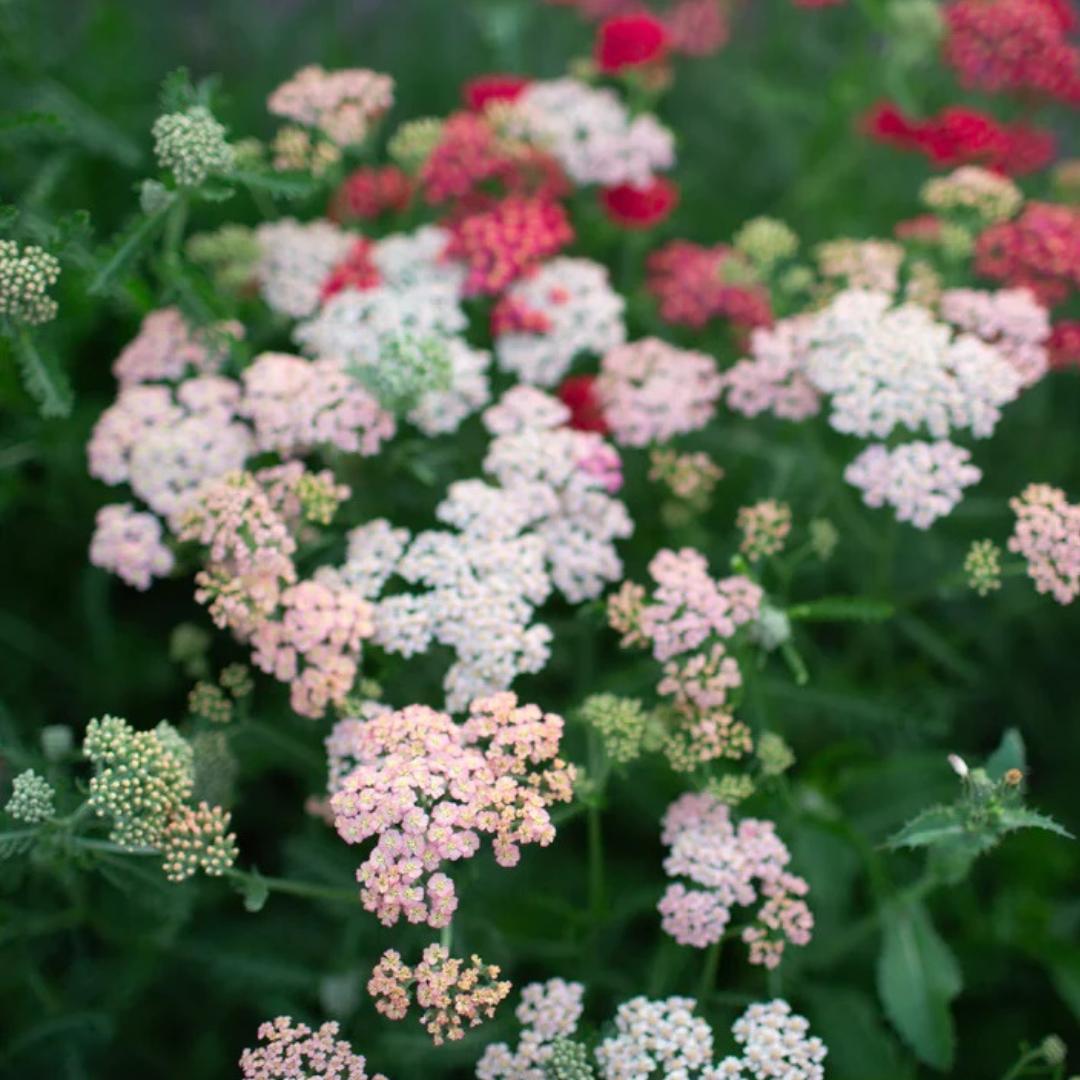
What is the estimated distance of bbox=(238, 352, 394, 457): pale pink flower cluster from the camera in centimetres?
242

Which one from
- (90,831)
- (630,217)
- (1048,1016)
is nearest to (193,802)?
(90,831)

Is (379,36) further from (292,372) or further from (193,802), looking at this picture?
(193,802)

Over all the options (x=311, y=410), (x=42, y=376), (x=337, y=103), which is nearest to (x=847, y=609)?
(x=311, y=410)

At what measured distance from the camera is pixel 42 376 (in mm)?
2248

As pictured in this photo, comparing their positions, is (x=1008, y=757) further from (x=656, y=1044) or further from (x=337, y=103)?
(x=337, y=103)

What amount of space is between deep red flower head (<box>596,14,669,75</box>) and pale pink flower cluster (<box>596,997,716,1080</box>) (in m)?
2.16

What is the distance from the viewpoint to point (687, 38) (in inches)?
150

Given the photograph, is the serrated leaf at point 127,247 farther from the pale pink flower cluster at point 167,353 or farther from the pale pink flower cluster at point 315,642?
the pale pink flower cluster at point 315,642


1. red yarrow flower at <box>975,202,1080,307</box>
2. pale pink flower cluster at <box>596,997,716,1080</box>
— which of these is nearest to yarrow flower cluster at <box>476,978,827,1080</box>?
pale pink flower cluster at <box>596,997,716,1080</box>

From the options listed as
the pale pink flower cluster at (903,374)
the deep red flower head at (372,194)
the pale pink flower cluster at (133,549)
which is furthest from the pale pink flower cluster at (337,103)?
the pale pink flower cluster at (903,374)

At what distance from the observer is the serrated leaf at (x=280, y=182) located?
2.35m

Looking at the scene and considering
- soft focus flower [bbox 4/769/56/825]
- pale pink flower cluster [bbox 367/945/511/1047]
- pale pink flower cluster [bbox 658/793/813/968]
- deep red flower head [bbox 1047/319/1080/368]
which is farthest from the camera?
deep red flower head [bbox 1047/319/1080/368]

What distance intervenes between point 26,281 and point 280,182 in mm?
499

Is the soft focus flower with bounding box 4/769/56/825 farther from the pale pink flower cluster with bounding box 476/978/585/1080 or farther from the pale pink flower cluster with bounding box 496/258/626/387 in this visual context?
the pale pink flower cluster with bounding box 496/258/626/387
